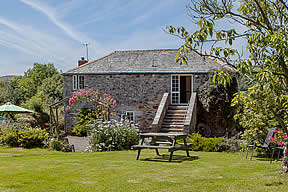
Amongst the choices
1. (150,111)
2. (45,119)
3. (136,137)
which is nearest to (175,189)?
(136,137)

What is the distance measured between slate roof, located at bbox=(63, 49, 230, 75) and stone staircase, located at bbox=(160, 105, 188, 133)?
2.34 m

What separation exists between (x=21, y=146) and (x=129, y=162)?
623 cm

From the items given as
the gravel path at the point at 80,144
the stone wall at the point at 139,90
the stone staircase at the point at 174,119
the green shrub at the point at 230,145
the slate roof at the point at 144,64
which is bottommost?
the gravel path at the point at 80,144

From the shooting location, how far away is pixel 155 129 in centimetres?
1606

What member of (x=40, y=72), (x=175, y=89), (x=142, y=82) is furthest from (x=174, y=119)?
(x=40, y=72)

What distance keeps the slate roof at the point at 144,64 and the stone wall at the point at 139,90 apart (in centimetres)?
39

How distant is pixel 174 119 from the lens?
59.3ft

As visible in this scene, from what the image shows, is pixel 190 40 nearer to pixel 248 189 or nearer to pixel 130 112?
pixel 248 189

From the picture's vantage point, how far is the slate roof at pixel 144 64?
20.4 meters

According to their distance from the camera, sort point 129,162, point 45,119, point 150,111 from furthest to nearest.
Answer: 1. point 45,119
2. point 150,111
3. point 129,162

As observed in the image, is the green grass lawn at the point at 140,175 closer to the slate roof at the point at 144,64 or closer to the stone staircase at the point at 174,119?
the stone staircase at the point at 174,119

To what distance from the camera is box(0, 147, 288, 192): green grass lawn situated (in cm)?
608

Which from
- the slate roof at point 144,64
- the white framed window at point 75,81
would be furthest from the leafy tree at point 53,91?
the slate roof at point 144,64

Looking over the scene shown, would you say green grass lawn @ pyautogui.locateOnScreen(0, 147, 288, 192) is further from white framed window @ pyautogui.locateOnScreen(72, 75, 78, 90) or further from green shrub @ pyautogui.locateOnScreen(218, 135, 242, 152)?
white framed window @ pyautogui.locateOnScreen(72, 75, 78, 90)
